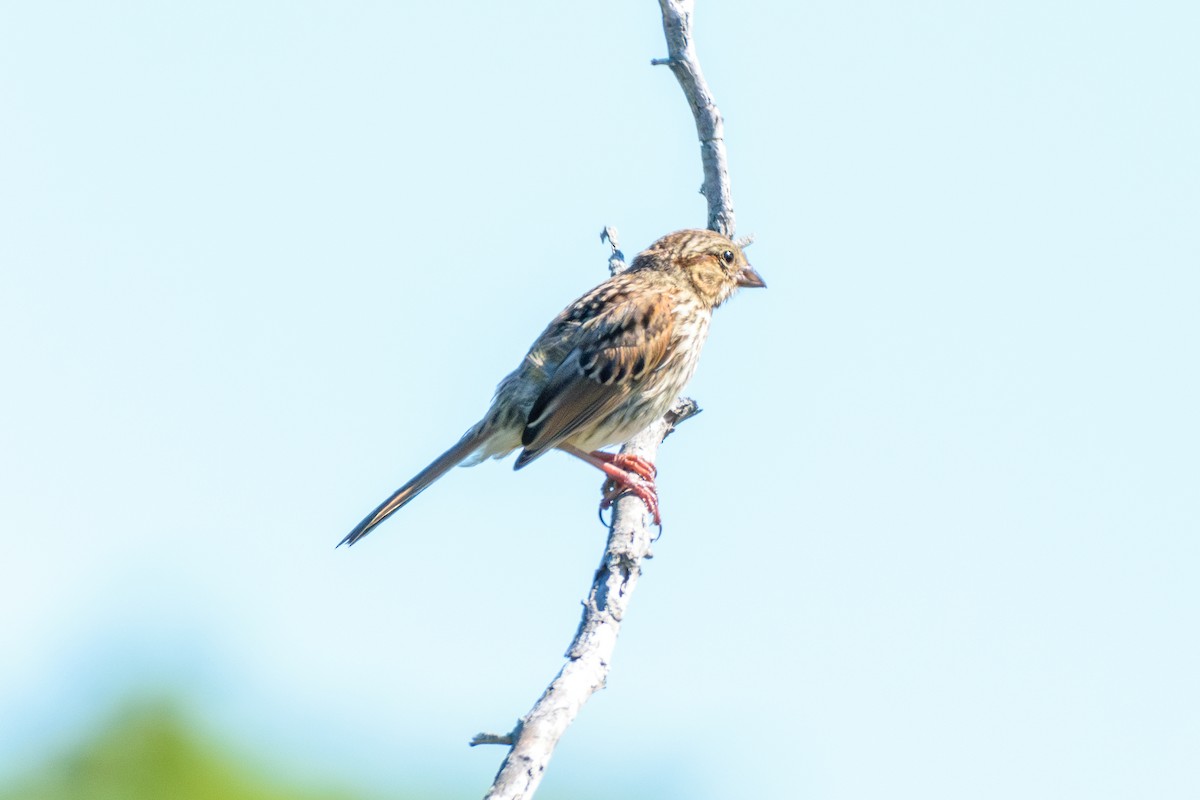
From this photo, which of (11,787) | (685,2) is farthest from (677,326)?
(11,787)

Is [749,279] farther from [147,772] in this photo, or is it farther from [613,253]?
[147,772]

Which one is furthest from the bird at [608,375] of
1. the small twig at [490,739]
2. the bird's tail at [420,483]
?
the small twig at [490,739]

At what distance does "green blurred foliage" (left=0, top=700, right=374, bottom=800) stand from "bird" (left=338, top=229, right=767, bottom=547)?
1091mm

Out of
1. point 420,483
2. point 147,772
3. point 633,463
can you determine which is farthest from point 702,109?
point 147,772

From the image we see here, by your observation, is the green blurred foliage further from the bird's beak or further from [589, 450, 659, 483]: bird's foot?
the bird's beak

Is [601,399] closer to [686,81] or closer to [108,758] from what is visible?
[686,81]

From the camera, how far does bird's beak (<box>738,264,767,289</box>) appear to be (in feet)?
25.7

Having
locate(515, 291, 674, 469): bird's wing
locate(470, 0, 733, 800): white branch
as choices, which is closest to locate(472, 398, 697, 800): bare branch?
locate(470, 0, 733, 800): white branch

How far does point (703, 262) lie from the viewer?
7.66m

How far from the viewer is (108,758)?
6.12 m

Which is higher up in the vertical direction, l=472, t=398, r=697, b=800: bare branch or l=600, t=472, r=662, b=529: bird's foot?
l=600, t=472, r=662, b=529: bird's foot

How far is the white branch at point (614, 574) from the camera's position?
3.69m

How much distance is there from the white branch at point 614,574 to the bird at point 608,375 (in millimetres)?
159

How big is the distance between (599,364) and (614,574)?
6.63 ft
